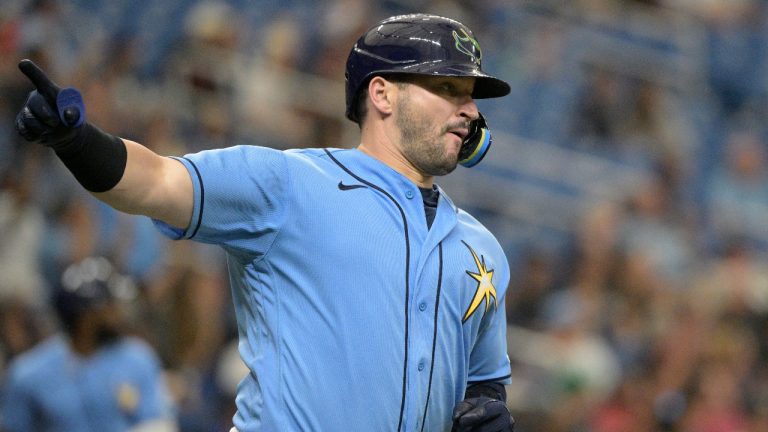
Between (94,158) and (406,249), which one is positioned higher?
(94,158)

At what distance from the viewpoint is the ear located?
3.25 m

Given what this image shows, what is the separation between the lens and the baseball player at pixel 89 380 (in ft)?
17.4

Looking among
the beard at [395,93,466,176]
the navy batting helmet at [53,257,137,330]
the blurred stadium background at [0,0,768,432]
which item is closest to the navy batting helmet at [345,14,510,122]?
the beard at [395,93,466,176]

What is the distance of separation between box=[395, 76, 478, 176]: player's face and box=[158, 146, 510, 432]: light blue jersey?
142 mm

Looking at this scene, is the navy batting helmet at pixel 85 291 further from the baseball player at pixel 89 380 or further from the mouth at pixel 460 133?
the mouth at pixel 460 133

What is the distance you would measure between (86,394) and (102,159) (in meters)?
2.90

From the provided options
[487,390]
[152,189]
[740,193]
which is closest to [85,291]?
[487,390]

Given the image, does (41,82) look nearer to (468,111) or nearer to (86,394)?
(468,111)

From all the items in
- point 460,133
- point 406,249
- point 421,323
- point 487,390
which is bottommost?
point 487,390

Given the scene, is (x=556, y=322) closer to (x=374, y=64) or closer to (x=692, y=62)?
(x=692, y=62)

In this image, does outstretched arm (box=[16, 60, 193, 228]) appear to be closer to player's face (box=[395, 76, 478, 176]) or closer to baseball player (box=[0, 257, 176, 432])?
player's face (box=[395, 76, 478, 176])

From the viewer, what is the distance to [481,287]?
3.20 meters

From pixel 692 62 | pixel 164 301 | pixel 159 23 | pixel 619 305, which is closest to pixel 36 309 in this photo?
pixel 164 301

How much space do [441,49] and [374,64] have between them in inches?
7.4
